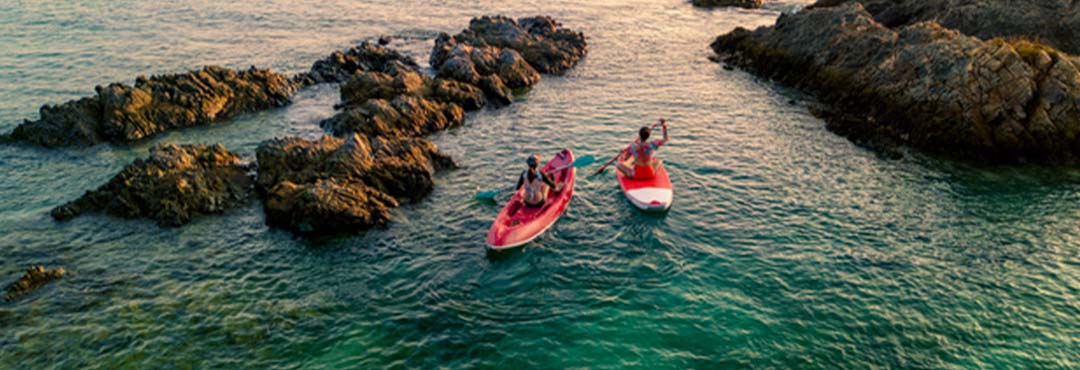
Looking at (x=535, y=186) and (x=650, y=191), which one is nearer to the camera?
(x=535, y=186)

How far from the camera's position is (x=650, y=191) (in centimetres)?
2064

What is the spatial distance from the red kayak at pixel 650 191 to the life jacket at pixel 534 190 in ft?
11.1

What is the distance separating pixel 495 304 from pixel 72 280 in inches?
470

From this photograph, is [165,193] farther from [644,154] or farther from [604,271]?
[644,154]

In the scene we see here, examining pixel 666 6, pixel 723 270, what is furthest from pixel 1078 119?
pixel 666 6

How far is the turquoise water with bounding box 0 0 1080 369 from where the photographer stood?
1363 cm

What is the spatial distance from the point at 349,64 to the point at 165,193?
21.2 meters

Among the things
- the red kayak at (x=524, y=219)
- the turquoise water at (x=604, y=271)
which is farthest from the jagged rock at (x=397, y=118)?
the red kayak at (x=524, y=219)

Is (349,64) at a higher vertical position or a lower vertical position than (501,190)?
higher

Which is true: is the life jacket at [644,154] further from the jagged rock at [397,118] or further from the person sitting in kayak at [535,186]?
the jagged rock at [397,118]

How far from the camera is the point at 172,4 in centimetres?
Result: 6394

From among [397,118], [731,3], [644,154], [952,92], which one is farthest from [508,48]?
[731,3]

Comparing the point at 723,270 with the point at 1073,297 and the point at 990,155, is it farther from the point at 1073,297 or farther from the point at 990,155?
the point at 990,155

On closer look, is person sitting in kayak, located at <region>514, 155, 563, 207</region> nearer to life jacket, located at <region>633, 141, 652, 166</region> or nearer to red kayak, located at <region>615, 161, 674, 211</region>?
red kayak, located at <region>615, 161, 674, 211</region>
